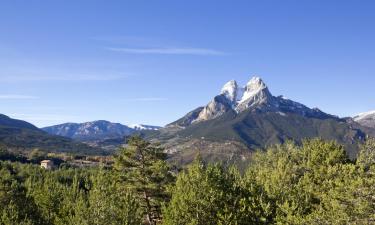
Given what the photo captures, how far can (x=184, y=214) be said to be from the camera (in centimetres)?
5353

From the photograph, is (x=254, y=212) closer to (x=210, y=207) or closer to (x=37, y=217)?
(x=210, y=207)

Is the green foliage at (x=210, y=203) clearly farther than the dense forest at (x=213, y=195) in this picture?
Yes

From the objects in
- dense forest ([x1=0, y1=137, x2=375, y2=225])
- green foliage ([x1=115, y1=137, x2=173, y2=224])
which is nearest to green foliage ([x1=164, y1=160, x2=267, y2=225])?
dense forest ([x1=0, y1=137, x2=375, y2=225])

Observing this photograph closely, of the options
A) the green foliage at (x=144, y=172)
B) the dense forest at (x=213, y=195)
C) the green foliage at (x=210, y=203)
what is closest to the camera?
the dense forest at (x=213, y=195)

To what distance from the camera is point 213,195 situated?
180ft

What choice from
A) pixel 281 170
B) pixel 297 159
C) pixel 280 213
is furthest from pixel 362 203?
pixel 297 159

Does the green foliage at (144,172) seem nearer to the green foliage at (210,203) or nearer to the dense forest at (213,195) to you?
the dense forest at (213,195)

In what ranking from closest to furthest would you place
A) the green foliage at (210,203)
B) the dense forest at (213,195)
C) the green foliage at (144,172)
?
the dense forest at (213,195) → the green foliage at (210,203) → the green foliage at (144,172)

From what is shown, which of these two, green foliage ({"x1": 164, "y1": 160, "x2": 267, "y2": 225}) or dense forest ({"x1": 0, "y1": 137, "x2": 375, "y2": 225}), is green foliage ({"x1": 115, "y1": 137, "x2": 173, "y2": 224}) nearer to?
dense forest ({"x1": 0, "y1": 137, "x2": 375, "y2": 225})

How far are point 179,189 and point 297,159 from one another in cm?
4081

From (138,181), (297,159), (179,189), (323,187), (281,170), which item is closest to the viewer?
(179,189)

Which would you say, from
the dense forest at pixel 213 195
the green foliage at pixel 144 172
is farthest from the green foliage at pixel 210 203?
the green foliage at pixel 144 172

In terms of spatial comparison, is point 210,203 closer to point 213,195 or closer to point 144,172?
point 213,195

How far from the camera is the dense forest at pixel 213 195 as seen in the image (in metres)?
47.1
